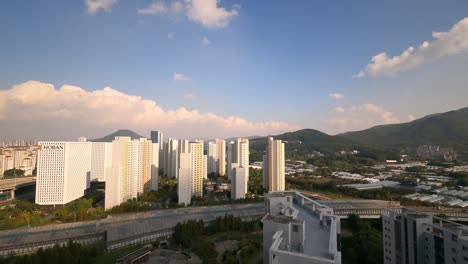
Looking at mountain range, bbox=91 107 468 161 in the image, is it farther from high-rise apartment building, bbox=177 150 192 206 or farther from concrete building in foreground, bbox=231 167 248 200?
high-rise apartment building, bbox=177 150 192 206

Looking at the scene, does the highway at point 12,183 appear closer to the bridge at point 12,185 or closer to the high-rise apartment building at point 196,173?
the bridge at point 12,185

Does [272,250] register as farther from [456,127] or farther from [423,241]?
[456,127]

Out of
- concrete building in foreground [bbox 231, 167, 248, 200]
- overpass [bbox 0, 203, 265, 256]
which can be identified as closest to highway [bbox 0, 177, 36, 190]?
overpass [bbox 0, 203, 265, 256]

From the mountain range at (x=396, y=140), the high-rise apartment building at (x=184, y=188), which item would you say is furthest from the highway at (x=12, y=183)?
the mountain range at (x=396, y=140)

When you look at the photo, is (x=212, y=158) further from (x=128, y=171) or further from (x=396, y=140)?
(x=396, y=140)

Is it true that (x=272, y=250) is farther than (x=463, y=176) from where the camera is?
No

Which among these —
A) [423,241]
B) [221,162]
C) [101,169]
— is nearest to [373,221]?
[423,241]

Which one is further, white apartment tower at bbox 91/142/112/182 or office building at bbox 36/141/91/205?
white apartment tower at bbox 91/142/112/182
